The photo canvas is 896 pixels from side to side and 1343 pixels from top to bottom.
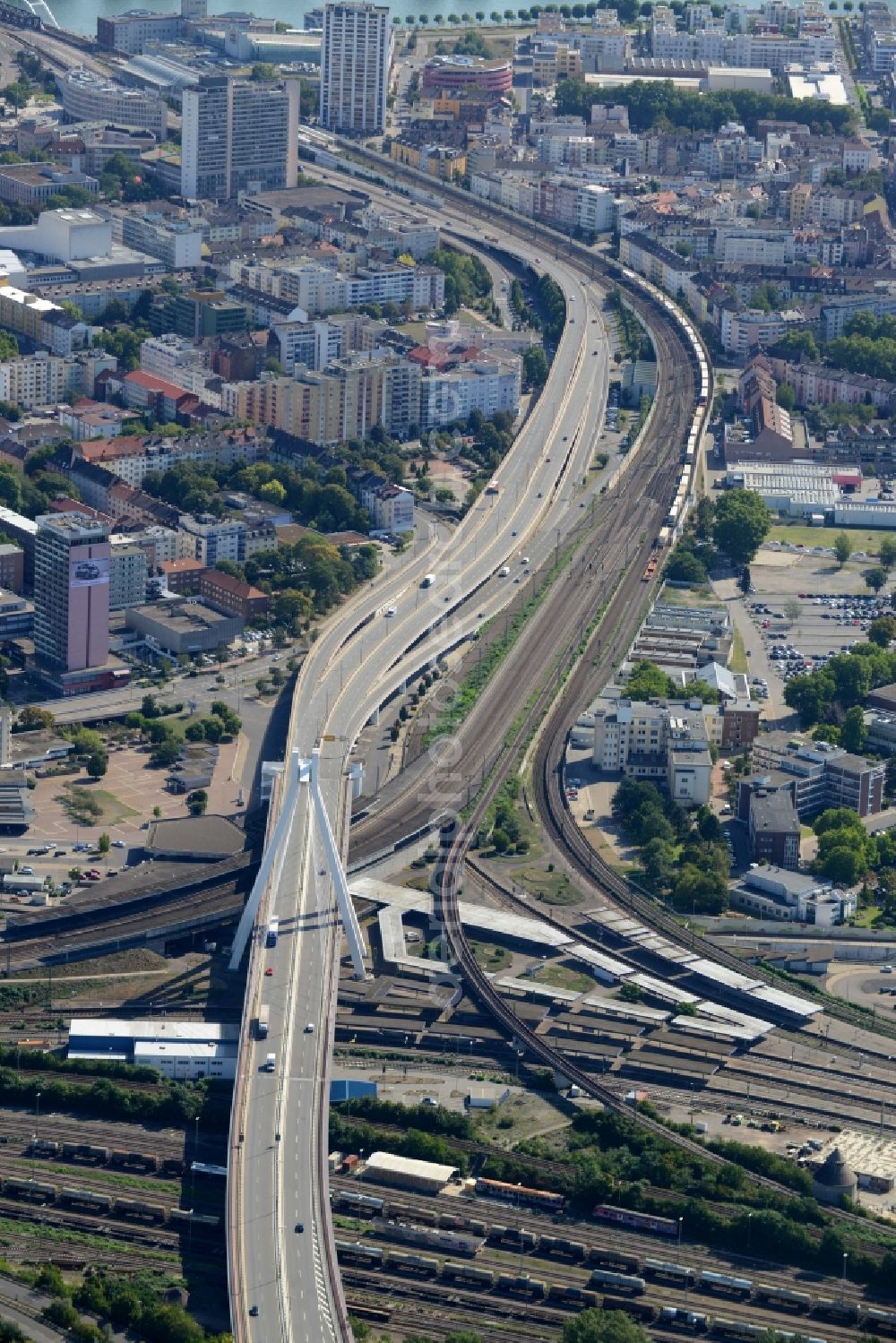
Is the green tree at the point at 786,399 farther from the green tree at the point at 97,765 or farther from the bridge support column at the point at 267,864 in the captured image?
the bridge support column at the point at 267,864

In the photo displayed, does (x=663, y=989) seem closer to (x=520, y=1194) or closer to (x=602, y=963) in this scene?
(x=602, y=963)

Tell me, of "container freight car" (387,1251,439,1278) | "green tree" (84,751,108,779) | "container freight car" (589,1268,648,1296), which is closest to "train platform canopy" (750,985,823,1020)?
"container freight car" (589,1268,648,1296)

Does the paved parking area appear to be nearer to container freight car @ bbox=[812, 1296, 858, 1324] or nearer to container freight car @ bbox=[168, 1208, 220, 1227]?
container freight car @ bbox=[812, 1296, 858, 1324]

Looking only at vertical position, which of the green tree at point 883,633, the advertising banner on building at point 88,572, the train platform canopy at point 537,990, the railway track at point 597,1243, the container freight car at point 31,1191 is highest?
the advertising banner on building at point 88,572

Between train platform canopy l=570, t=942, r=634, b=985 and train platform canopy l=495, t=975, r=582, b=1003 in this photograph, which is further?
train platform canopy l=570, t=942, r=634, b=985

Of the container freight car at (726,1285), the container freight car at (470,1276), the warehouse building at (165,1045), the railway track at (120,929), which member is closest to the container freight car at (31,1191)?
the warehouse building at (165,1045)

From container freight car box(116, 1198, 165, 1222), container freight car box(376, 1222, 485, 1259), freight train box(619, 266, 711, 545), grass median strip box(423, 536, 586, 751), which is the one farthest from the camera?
freight train box(619, 266, 711, 545)
